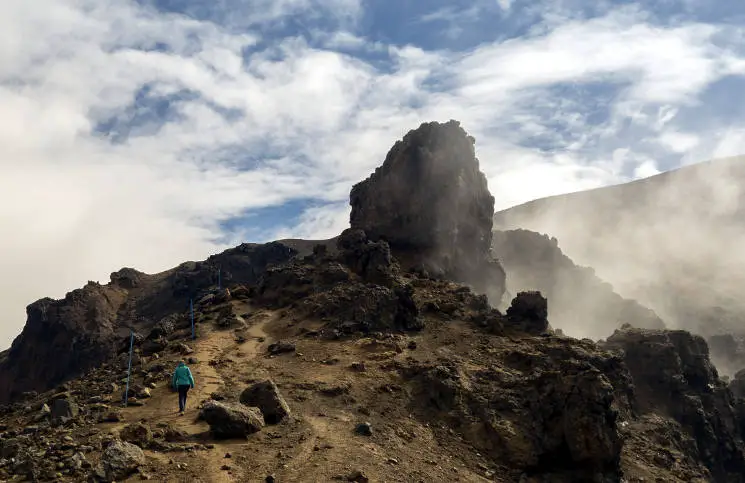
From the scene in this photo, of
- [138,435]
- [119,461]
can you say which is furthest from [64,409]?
[119,461]

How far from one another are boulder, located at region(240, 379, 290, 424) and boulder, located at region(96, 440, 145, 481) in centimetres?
512

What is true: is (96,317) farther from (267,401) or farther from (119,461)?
(119,461)

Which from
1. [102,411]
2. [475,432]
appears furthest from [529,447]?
[102,411]

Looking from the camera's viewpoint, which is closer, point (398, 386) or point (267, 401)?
point (267, 401)

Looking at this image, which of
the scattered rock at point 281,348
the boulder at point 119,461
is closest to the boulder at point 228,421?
the boulder at point 119,461

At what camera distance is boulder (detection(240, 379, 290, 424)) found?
20.1 meters

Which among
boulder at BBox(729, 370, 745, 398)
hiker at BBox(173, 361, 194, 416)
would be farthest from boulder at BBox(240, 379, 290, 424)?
boulder at BBox(729, 370, 745, 398)

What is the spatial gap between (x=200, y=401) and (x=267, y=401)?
320 centimetres

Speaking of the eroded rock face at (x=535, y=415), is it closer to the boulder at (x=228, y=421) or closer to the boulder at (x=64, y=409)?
the boulder at (x=228, y=421)

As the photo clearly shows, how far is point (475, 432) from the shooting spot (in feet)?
75.3

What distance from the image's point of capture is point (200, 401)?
21891mm

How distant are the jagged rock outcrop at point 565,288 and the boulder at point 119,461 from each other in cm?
6906

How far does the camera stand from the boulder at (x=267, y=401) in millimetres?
20094

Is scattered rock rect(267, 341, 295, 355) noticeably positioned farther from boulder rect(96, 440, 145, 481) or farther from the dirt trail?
boulder rect(96, 440, 145, 481)
